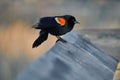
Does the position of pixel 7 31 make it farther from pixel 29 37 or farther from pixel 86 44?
pixel 86 44

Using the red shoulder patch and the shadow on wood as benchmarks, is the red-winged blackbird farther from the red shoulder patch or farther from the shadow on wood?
the shadow on wood

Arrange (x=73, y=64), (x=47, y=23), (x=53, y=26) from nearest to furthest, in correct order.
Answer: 1. (x=73, y=64)
2. (x=47, y=23)
3. (x=53, y=26)

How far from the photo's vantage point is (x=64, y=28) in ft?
17.1

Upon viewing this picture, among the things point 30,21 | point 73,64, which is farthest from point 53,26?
point 30,21

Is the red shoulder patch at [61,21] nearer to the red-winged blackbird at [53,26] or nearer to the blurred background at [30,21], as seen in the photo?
the red-winged blackbird at [53,26]

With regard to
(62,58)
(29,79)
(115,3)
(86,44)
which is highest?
(29,79)

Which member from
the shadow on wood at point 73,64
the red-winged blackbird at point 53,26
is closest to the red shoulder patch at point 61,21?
the red-winged blackbird at point 53,26

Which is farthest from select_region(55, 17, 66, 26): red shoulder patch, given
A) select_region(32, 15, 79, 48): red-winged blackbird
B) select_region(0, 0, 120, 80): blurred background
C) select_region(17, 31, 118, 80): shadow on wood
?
select_region(0, 0, 120, 80): blurred background

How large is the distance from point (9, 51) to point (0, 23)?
6.78 ft

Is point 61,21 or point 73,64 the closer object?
point 73,64

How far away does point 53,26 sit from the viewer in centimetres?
495

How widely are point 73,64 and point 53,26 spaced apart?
2483mm

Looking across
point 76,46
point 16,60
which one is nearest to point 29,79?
point 76,46

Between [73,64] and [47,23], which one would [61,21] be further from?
[73,64]
